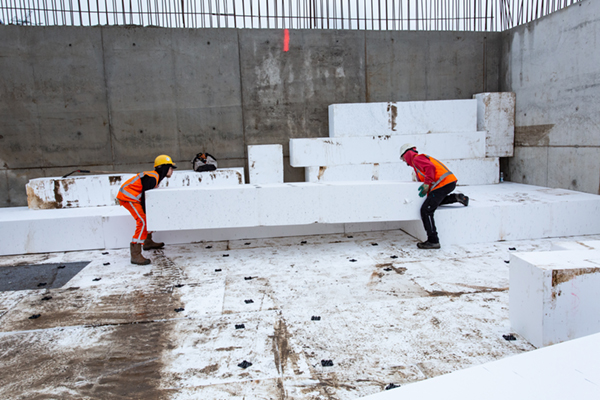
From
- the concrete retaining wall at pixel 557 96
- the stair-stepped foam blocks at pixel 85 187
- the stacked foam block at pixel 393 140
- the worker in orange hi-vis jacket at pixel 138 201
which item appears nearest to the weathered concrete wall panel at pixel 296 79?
the stacked foam block at pixel 393 140

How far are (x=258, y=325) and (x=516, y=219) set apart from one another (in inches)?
150

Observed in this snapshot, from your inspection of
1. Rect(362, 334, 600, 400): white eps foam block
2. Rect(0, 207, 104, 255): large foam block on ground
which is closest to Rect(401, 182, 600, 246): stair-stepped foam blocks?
Rect(362, 334, 600, 400): white eps foam block

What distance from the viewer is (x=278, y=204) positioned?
4.98 meters

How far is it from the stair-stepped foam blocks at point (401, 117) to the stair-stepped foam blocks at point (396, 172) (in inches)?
22.5

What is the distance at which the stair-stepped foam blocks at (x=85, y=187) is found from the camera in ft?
20.5

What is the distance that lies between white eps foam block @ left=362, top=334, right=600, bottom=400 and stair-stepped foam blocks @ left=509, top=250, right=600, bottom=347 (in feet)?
3.18

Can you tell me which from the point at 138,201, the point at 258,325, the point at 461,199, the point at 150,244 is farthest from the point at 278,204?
the point at 461,199

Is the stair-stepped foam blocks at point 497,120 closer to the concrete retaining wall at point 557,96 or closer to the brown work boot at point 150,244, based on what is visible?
the concrete retaining wall at point 557,96

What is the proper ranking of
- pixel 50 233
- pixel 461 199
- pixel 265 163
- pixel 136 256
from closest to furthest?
pixel 136 256
pixel 461 199
pixel 50 233
pixel 265 163

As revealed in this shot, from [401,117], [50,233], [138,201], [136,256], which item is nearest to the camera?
[136,256]

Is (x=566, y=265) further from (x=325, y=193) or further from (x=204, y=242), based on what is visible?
(x=204, y=242)

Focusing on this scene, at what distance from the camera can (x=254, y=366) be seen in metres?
2.54

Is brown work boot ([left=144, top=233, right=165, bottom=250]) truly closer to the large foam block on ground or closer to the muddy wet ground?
the muddy wet ground

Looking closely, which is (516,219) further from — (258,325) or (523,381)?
(523,381)
